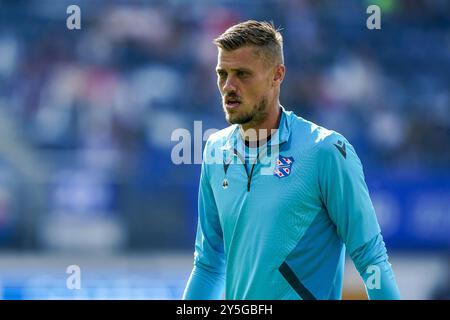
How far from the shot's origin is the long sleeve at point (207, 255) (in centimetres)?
394

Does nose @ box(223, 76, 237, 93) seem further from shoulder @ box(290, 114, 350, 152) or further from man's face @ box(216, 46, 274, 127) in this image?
shoulder @ box(290, 114, 350, 152)

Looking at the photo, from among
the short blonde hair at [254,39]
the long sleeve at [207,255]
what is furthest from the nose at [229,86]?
the long sleeve at [207,255]

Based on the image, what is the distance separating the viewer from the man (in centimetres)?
355

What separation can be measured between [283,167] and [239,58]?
1.60 ft

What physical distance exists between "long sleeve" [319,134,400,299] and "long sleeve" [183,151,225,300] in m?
0.57

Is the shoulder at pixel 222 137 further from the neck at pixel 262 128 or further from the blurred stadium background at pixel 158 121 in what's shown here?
the blurred stadium background at pixel 158 121

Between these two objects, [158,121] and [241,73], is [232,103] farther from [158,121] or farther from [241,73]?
[158,121]

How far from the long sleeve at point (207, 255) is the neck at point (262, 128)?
26cm

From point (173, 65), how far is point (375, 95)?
265 cm

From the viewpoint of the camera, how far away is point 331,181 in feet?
11.7

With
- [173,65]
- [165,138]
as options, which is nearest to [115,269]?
[165,138]

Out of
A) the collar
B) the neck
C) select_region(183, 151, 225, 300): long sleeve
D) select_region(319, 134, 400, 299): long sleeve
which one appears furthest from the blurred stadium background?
select_region(319, 134, 400, 299): long sleeve

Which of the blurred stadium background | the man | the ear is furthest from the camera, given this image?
the blurred stadium background

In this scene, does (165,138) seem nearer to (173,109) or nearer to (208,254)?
(173,109)
